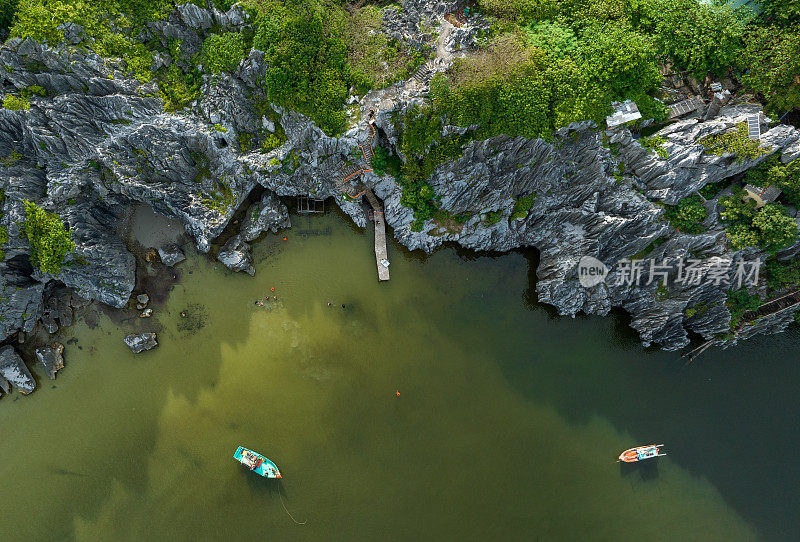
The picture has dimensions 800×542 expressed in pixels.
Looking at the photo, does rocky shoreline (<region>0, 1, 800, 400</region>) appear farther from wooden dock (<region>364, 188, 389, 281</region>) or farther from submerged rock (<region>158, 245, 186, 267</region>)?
wooden dock (<region>364, 188, 389, 281</region>)

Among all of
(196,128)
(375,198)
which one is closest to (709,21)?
(375,198)

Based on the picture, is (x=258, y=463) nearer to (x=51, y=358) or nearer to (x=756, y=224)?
(x=51, y=358)

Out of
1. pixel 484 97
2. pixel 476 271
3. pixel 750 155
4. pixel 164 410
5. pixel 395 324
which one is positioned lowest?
pixel 164 410

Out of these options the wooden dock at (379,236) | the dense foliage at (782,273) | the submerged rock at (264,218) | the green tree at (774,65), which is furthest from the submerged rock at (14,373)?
the green tree at (774,65)

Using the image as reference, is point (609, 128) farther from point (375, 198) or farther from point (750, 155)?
point (375, 198)

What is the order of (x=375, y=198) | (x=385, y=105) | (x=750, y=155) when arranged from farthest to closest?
(x=375, y=198) < (x=385, y=105) < (x=750, y=155)

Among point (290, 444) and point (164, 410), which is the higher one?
point (164, 410)
